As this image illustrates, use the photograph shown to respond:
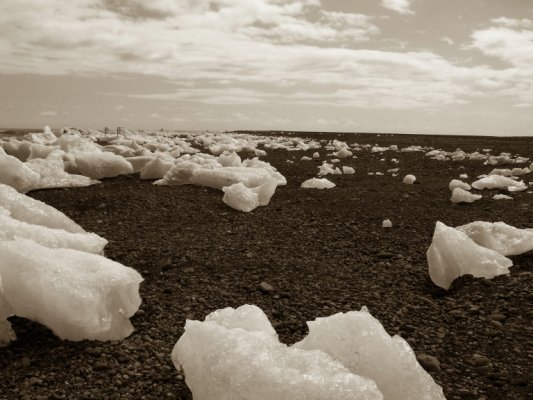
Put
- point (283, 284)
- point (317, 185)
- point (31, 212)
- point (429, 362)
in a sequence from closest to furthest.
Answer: point (429, 362), point (283, 284), point (31, 212), point (317, 185)

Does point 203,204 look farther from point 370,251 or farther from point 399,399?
point 399,399

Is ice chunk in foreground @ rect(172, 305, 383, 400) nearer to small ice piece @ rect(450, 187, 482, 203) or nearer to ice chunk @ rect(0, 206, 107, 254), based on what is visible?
ice chunk @ rect(0, 206, 107, 254)

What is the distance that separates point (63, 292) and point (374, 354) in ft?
4.33

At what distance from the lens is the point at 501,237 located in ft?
10.8

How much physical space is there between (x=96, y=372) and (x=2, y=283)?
1.99 feet

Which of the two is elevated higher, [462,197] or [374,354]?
[462,197]

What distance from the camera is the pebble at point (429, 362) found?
1976 millimetres

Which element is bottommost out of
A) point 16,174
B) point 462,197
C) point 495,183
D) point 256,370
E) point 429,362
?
point 429,362

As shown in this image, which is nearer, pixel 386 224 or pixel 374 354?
pixel 374 354

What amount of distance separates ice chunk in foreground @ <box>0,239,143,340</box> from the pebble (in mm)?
1312

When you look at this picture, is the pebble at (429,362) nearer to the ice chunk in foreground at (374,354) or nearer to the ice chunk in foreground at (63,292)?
the ice chunk in foreground at (374,354)

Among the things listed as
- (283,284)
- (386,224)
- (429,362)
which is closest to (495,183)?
(386,224)

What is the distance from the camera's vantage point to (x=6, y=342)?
1998 millimetres

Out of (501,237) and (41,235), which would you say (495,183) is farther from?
(41,235)
